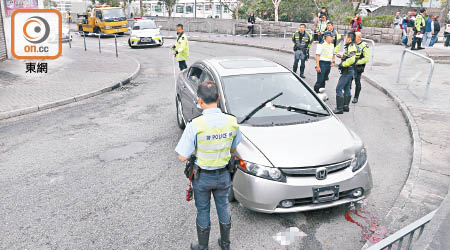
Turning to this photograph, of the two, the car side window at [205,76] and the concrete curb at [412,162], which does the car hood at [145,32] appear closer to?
the concrete curb at [412,162]

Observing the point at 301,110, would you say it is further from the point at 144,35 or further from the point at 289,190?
the point at 144,35

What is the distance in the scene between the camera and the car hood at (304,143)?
4.20 meters

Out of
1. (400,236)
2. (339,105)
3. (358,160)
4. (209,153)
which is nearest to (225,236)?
(209,153)

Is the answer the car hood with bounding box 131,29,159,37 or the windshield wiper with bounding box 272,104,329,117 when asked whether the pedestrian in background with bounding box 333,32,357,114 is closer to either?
the windshield wiper with bounding box 272,104,329,117

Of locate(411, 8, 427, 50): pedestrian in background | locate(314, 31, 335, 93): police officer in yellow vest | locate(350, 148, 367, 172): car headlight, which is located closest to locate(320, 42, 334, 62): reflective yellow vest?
locate(314, 31, 335, 93): police officer in yellow vest

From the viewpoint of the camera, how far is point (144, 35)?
877 inches

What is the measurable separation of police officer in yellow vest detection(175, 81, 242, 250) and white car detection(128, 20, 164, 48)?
1992 cm

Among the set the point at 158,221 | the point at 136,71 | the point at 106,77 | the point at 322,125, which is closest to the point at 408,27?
the point at 136,71

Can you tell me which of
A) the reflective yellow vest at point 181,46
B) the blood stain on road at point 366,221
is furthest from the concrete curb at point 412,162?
the reflective yellow vest at point 181,46

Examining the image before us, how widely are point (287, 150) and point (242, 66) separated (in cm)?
209

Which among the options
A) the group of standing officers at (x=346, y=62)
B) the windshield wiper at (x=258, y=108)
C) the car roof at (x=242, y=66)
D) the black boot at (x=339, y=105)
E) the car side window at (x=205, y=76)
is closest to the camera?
the windshield wiper at (x=258, y=108)

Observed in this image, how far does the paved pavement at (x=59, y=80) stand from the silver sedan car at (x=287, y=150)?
6309 millimetres

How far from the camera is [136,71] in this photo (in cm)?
1427

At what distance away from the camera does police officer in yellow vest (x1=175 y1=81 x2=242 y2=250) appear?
341cm
